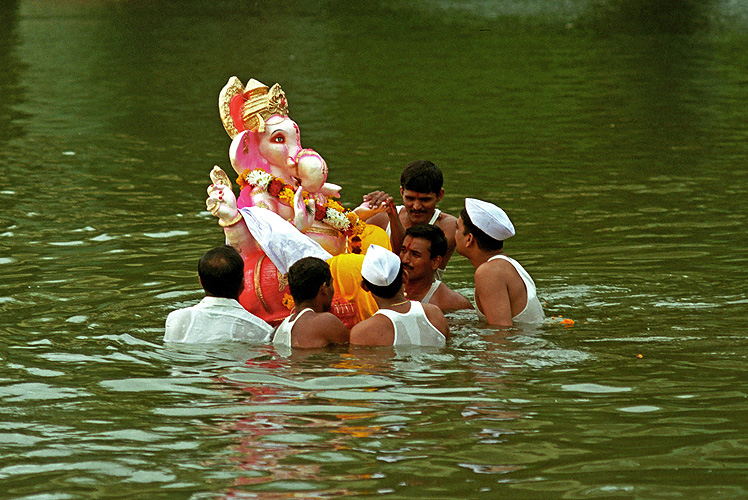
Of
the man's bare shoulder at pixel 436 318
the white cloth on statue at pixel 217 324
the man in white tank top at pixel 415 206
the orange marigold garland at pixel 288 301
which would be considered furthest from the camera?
the man in white tank top at pixel 415 206

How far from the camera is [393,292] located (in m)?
8.38

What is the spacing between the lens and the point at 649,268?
11.1 metres

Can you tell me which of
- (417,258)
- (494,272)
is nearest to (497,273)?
(494,272)

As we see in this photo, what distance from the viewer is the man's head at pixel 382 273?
826 cm

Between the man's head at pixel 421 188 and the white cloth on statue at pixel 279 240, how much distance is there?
1.29 metres

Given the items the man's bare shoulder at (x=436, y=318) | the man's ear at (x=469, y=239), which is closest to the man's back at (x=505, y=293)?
the man's ear at (x=469, y=239)

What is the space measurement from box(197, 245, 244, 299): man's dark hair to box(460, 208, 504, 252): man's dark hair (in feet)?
6.10

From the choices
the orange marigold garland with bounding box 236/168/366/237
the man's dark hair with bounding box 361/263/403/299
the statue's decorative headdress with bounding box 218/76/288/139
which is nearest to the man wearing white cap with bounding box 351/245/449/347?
the man's dark hair with bounding box 361/263/403/299

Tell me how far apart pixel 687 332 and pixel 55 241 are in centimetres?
702

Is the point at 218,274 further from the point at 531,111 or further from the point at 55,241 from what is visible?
the point at 531,111

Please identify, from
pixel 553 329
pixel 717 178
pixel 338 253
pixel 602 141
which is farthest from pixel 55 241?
pixel 602 141

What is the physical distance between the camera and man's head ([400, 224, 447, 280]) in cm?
908

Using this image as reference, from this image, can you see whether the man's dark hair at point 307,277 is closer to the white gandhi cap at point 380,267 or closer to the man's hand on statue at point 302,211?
the white gandhi cap at point 380,267

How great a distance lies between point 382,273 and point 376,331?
1.41ft
